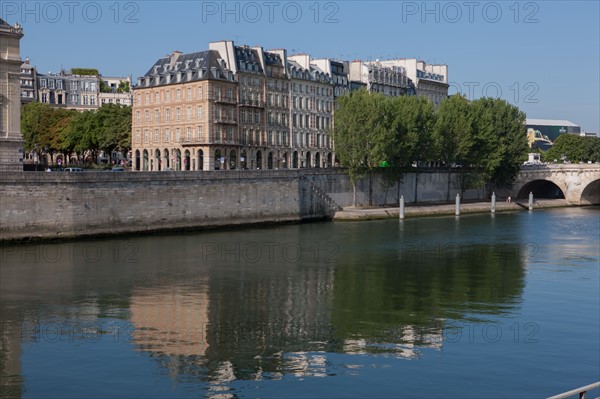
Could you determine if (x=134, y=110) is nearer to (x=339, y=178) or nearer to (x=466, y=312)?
(x=339, y=178)

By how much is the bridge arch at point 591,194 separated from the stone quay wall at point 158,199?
105 feet

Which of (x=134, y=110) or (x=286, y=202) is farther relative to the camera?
(x=134, y=110)

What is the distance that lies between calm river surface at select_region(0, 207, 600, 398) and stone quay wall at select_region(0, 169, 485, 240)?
7.33 feet

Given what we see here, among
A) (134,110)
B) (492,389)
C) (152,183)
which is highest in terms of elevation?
(134,110)

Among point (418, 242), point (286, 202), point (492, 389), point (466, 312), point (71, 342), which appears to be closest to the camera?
point (492, 389)

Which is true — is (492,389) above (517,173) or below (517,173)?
below

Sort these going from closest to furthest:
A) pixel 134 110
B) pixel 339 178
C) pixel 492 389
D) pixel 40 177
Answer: pixel 492 389
pixel 40 177
pixel 339 178
pixel 134 110

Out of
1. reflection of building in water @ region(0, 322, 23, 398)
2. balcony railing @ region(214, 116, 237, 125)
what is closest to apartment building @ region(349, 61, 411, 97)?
balcony railing @ region(214, 116, 237, 125)

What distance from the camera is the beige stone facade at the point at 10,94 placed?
5397 cm

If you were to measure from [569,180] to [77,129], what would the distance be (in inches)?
2197

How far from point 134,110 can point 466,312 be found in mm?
66375

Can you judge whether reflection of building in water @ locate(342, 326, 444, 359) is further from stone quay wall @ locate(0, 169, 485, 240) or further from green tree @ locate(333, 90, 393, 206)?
green tree @ locate(333, 90, 393, 206)

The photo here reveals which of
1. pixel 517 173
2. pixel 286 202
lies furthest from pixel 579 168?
pixel 286 202

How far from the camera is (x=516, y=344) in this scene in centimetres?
2716
